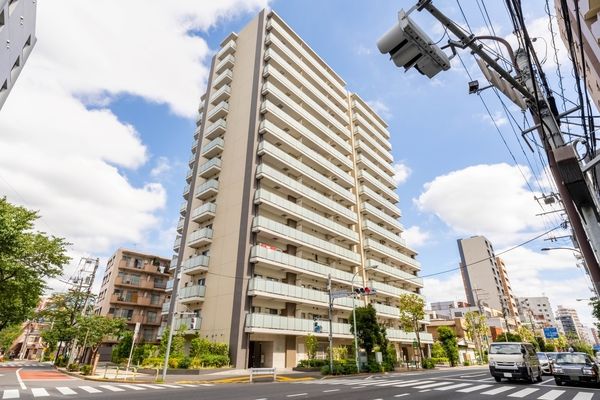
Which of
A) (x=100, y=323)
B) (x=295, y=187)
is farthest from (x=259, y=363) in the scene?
(x=295, y=187)

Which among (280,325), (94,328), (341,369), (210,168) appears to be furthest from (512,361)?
(210,168)

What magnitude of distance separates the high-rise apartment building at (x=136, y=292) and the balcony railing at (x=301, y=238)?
2785 centimetres

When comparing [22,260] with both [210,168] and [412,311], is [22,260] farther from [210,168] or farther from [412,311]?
[412,311]

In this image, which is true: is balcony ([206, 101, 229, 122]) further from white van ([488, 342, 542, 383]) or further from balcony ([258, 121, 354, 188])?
white van ([488, 342, 542, 383])

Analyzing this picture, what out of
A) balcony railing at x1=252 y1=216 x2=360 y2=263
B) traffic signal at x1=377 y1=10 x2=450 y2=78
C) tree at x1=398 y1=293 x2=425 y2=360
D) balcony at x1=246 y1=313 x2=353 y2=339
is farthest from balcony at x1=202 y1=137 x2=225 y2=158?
traffic signal at x1=377 y1=10 x2=450 y2=78

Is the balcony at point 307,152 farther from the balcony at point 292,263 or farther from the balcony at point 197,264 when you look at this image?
the balcony at point 197,264

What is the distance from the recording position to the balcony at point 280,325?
78.3 feet

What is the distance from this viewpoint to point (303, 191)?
32.4 meters

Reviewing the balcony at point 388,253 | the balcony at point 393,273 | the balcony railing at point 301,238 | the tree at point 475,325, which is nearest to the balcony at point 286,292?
the balcony railing at point 301,238

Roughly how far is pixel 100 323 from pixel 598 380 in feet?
106

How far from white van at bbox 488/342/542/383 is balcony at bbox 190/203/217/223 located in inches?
981

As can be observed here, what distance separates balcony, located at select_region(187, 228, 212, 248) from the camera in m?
29.9

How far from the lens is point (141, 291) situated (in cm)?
4972

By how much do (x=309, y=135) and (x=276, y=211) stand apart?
439 inches
